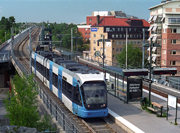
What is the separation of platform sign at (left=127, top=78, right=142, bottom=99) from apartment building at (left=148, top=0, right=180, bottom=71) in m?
32.0

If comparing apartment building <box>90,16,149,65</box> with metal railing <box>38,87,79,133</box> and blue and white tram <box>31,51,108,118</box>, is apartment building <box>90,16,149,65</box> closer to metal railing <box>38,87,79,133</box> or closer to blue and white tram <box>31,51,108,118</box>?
metal railing <box>38,87,79,133</box>

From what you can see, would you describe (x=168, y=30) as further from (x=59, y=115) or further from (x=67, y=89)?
(x=59, y=115)

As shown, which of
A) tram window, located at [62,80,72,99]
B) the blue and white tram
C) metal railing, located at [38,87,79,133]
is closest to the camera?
metal railing, located at [38,87,79,133]

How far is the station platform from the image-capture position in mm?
14430

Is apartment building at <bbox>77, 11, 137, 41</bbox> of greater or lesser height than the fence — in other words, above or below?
above

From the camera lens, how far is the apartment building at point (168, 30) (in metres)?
50.2

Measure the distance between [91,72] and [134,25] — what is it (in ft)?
239

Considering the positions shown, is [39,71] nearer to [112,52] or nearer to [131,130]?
[131,130]

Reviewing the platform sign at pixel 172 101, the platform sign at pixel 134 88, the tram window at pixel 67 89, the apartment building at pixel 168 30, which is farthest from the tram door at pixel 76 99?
the apartment building at pixel 168 30

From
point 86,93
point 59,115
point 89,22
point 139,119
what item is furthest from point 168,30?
point 89,22

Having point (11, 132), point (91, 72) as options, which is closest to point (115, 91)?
point (91, 72)

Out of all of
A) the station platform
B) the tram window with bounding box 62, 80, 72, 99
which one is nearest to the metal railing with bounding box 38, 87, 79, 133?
the tram window with bounding box 62, 80, 72, 99

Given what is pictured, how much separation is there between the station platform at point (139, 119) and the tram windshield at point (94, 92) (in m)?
1.47

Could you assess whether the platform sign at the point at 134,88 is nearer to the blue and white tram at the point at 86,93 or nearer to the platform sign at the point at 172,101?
the blue and white tram at the point at 86,93
